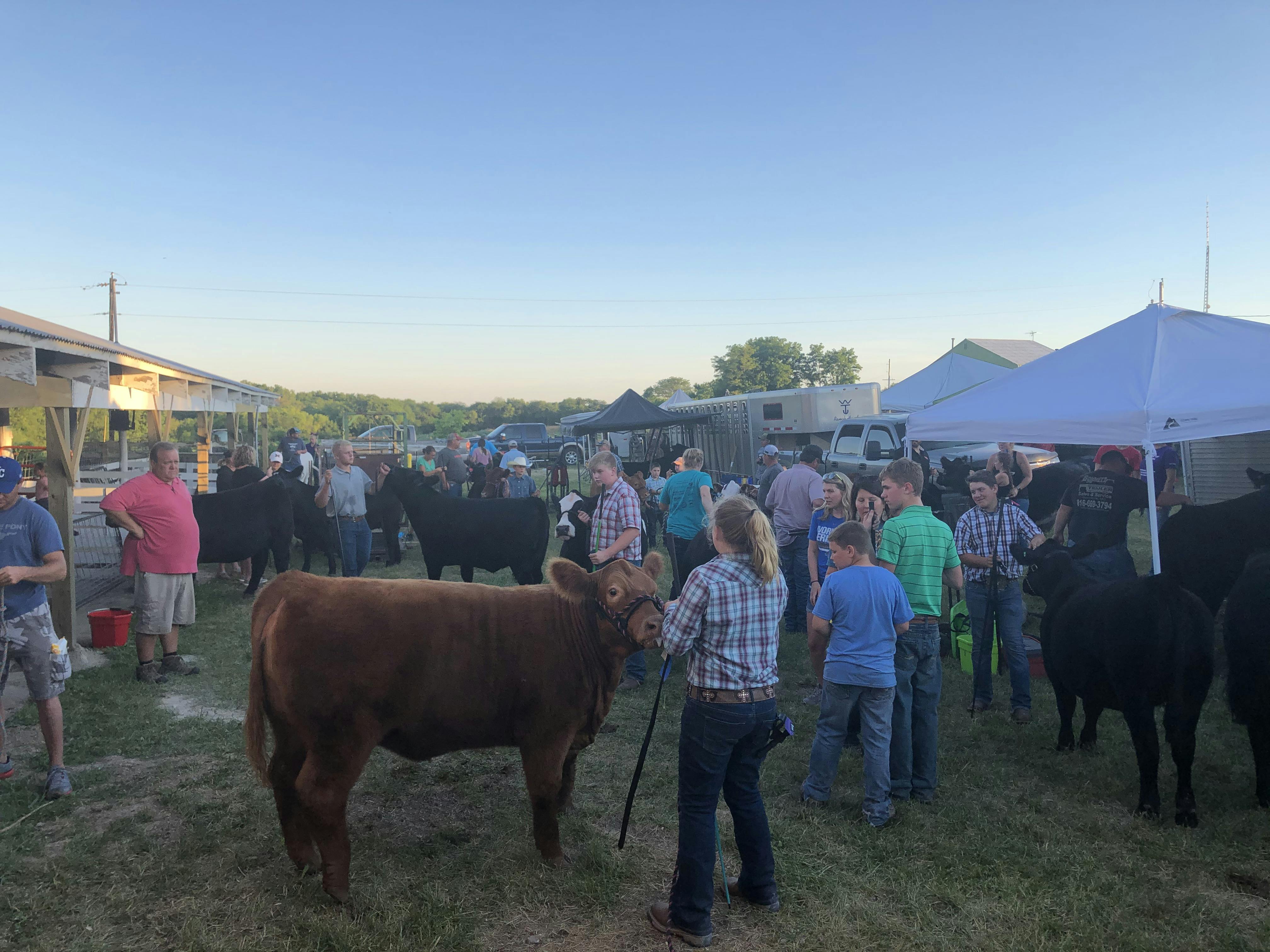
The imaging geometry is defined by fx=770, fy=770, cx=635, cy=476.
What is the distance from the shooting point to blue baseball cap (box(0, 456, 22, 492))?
13.5 ft

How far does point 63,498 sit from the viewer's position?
6879 mm

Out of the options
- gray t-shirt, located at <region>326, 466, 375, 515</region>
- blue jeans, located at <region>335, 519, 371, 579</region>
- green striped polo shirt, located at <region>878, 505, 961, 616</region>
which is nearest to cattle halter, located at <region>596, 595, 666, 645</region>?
green striped polo shirt, located at <region>878, 505, 961, 616</region>

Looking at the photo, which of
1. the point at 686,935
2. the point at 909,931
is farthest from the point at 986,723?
the point at 686,935

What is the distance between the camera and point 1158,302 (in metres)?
7.12

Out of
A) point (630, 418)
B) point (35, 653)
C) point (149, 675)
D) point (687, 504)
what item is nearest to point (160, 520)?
point (149, 675)

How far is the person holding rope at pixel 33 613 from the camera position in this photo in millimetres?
4148

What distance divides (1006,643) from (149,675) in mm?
6612

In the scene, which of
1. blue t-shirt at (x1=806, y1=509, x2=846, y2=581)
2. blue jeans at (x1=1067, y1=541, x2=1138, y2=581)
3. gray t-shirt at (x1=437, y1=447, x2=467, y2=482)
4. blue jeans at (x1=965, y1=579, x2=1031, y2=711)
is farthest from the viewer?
gray t-shirt at (x1=437, y1=447, x2=467, y2=482)

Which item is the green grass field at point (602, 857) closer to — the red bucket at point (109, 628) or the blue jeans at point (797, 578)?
the red bucket at point (109, 628)

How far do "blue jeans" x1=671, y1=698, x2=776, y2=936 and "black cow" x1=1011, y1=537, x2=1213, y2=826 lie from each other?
2.44 meters

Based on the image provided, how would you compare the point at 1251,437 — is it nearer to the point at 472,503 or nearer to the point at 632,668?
the point at 632,668

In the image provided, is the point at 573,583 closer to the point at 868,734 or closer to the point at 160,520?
the point at 868,734

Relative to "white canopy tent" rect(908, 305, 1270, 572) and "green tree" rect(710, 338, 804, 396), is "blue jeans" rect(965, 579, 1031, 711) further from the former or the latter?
"green tree" rect(710, 338, 804, 396)

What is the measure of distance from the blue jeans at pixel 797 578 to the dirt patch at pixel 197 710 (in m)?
4.73
